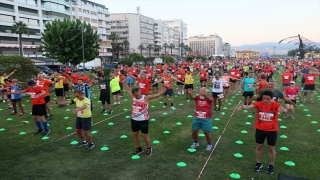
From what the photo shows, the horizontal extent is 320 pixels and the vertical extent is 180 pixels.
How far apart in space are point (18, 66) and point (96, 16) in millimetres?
65336

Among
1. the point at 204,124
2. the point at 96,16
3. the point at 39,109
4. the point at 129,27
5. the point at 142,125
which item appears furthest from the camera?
the point at 129,27

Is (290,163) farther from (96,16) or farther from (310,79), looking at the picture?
(96,16)

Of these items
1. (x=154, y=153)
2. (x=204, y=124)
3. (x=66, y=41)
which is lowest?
(x=154, y=153)

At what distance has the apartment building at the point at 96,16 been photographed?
69.2 meters

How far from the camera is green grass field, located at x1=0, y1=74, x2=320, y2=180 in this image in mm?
5172

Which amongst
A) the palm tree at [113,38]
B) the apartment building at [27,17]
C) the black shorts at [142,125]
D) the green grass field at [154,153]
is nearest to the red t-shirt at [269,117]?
the green grass field at [154,153]

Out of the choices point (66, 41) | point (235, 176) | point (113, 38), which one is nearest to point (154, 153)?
point (235, 176)

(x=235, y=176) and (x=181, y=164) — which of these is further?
(x=181, y=164)

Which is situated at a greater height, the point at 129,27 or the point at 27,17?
the point at 129,27

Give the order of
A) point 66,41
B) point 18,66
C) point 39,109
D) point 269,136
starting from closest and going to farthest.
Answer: point 269,136 < point 39,109 < point 18,66 < point 66,41

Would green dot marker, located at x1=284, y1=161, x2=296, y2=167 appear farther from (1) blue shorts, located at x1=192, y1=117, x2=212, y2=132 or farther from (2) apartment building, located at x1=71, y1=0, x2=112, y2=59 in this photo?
(2) apartment building, located at x1=71, y1=0, x2=112, y2=59

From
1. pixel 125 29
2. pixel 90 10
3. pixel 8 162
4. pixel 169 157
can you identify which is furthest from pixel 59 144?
pixel 125 29

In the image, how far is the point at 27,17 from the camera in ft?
180

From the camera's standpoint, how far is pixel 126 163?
5672 millimetres
